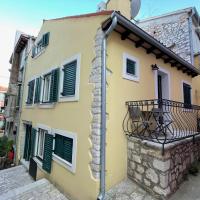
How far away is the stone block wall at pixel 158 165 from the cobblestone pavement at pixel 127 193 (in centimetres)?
13

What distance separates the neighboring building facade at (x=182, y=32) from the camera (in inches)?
362

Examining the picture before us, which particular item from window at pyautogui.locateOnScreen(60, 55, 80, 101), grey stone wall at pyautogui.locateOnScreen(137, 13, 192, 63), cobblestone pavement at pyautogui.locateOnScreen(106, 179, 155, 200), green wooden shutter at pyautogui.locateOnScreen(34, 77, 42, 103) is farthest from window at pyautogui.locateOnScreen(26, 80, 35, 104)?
grey stone wall at pyautogui.locateOnScreen(137, 13, 192, 63)

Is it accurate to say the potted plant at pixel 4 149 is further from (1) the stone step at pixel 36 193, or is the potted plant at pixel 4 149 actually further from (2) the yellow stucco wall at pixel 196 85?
(2) the yellow stucco wall at pixel 196 85

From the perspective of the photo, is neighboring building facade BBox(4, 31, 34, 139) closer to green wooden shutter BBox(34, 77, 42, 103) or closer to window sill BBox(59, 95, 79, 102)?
green wooden shutter BBox(34, 77, 42, 103)

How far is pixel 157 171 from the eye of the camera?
3498 millimetres

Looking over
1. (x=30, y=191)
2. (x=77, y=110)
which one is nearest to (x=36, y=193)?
(x=30, y=191)

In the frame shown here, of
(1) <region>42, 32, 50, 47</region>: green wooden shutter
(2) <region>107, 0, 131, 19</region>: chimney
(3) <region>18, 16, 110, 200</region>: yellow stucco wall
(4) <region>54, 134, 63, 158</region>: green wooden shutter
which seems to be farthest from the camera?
A: (1) <region>42, 32, 50, 47</region>: green wooden shutter

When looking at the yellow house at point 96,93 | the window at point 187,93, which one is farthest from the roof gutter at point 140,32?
the window at point 187,93

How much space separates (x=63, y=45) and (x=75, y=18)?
45.1 inches

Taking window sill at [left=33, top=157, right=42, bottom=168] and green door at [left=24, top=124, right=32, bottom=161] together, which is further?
green door at [left=24, top=124, right=32, bottom=161]

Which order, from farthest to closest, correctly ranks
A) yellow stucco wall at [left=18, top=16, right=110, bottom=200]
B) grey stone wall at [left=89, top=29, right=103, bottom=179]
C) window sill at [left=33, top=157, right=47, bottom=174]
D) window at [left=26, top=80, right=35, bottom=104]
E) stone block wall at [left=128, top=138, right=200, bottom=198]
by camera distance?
window at [left=26, top=80, right=35, bottom=104]
window sill at [left=33, top=157, right=47, bottom=174]
yellow stucco wall at [left=18, top=16, right=110, bottom=200]
grey stone wall at [left=89, top=29, right=103, bottom=179]
stone block wall at [left=128, top=138, right=200, bottom=198]

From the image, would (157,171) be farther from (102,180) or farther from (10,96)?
(10,96)

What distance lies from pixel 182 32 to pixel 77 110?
9.14m

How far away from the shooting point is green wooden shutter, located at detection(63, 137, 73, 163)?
4.93 meters
